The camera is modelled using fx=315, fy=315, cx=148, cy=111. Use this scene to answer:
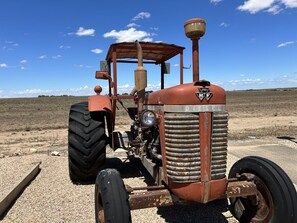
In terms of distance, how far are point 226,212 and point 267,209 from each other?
87 centimetres

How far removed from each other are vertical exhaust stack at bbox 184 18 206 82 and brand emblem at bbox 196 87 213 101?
25 cm

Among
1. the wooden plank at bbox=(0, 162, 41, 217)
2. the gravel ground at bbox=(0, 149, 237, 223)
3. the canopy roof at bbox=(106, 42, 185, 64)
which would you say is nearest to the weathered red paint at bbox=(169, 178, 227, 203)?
the gravel ground at bbox=(0, 149, 237, 223)

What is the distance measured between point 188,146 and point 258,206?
1126mm

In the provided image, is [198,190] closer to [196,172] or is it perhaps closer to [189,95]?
[196,172]

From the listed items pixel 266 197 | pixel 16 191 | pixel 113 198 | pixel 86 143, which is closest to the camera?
pixel 113 198

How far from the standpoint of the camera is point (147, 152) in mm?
4316

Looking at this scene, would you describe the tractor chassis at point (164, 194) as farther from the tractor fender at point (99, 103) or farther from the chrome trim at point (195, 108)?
the tractor fender at point (99, 103)

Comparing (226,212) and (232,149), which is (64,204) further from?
(232,149)

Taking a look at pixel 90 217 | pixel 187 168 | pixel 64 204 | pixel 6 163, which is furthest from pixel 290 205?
pixel 6 163

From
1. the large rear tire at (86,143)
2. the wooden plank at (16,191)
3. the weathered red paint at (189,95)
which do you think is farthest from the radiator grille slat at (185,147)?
the wooden plank at (16,191)

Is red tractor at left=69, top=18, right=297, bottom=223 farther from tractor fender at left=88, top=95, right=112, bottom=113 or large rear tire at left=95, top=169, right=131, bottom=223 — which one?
tractor fender at left=88, top=95, right=112, bottom=113

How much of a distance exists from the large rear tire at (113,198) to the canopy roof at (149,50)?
2590mm

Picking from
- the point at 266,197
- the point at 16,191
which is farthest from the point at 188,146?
the point at 16,191

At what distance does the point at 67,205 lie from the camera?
14.3 ft
